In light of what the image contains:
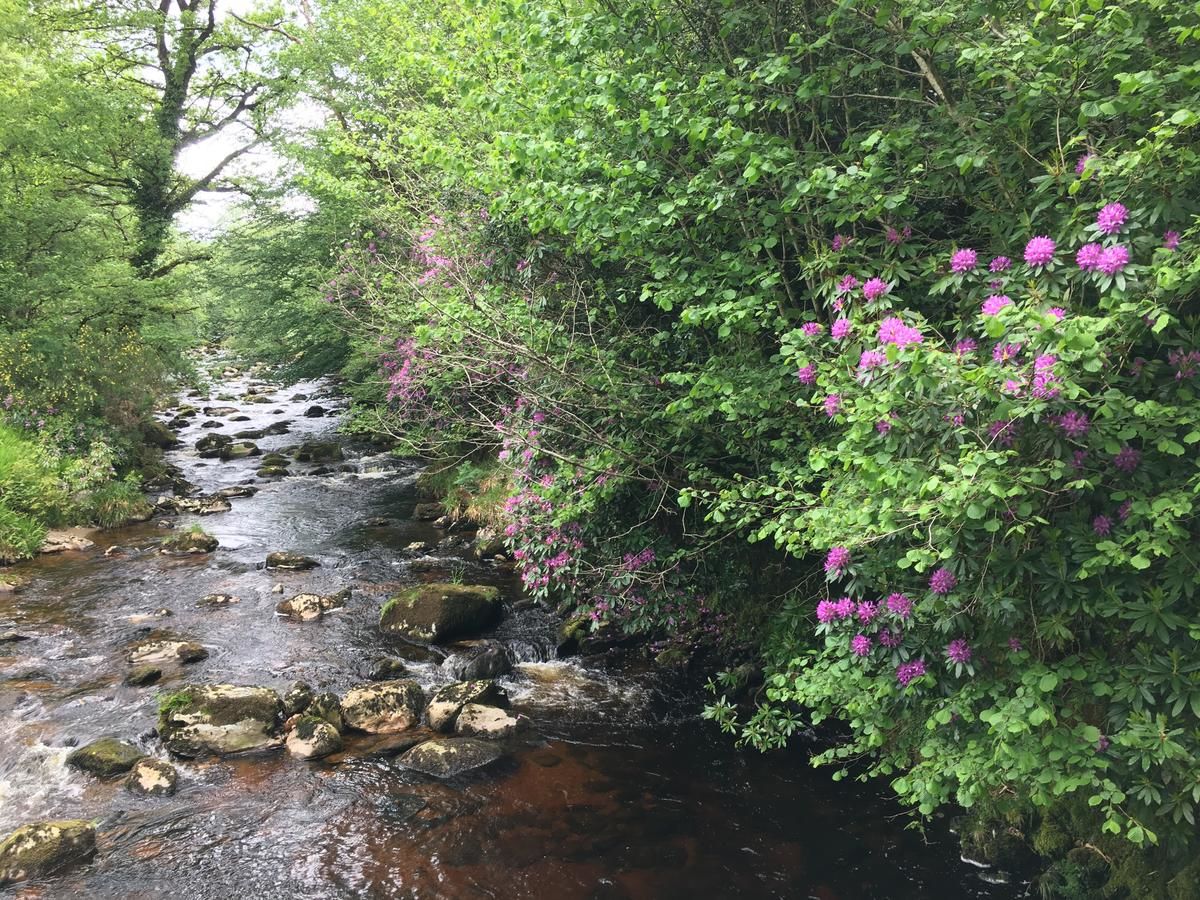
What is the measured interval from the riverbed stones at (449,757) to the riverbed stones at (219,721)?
1387 mm

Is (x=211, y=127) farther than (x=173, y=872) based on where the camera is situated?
Yes

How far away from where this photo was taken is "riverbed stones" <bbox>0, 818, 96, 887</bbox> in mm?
4816

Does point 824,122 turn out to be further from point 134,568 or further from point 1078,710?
point 134,568

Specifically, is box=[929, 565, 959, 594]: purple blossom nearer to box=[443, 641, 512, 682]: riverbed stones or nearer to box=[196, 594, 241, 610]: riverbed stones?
box=[443, 641, 512, 682]: riverbed stones

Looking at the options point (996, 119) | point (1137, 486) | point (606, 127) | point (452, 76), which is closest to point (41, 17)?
point (452, 76)

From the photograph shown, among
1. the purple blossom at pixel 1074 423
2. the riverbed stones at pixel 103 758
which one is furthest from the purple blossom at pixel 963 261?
the riverbed stones at pixel 103 758

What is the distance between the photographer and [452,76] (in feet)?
17.5

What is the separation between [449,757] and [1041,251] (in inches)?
231

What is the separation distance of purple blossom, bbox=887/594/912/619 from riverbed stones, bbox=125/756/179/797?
5928 mm

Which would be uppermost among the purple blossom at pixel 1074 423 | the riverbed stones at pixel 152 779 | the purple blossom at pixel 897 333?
the purple blossom at pixel 897 333

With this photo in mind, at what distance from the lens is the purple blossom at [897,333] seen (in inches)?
118

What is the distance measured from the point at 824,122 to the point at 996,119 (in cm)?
141

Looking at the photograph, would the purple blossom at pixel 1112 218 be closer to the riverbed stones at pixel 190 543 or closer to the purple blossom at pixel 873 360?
the purple blossom at pixel 873 360

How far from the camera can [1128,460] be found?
9.56 ft
